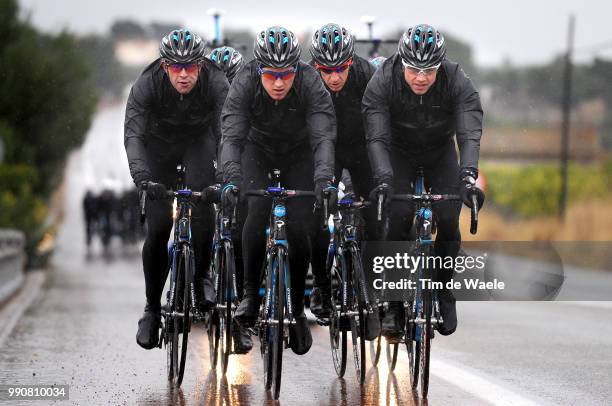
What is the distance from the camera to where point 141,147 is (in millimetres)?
9953

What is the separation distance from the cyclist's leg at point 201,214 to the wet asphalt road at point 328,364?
622mm

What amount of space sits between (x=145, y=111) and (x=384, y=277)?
2.01 meters

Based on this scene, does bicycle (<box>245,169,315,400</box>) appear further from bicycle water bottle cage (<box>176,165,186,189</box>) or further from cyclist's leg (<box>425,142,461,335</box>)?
bicycle water bottle cage (<box>176,165,186,189</box>)

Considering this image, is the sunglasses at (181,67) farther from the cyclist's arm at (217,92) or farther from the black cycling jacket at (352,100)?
the black cycling jacket at (352,100)

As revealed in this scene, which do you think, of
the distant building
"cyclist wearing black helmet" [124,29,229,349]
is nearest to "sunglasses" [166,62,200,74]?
"cyclist wearing black helmet" [124,29,229,349]

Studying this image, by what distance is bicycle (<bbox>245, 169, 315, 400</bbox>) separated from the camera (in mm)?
9188

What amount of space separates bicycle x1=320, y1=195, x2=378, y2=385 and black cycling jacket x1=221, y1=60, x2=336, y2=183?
2.30 feet

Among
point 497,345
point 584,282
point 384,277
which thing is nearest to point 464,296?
point 384,277

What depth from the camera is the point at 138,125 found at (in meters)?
9.99

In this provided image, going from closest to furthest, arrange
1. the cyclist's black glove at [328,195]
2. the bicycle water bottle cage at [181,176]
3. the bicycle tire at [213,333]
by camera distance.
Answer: the cyclist's black glove at [328,195] < the bicycle water bottle cage at [181,176] < the bicycle tire at [213,333]

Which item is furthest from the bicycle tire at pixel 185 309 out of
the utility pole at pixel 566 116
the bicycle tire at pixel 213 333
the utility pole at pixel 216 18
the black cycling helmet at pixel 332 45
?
the utility pole at pixel 566 116

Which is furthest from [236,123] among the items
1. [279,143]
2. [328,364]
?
[328,364]

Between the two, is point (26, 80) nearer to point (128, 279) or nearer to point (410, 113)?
point (128, 279)

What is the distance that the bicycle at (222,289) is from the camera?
32.8 ft
